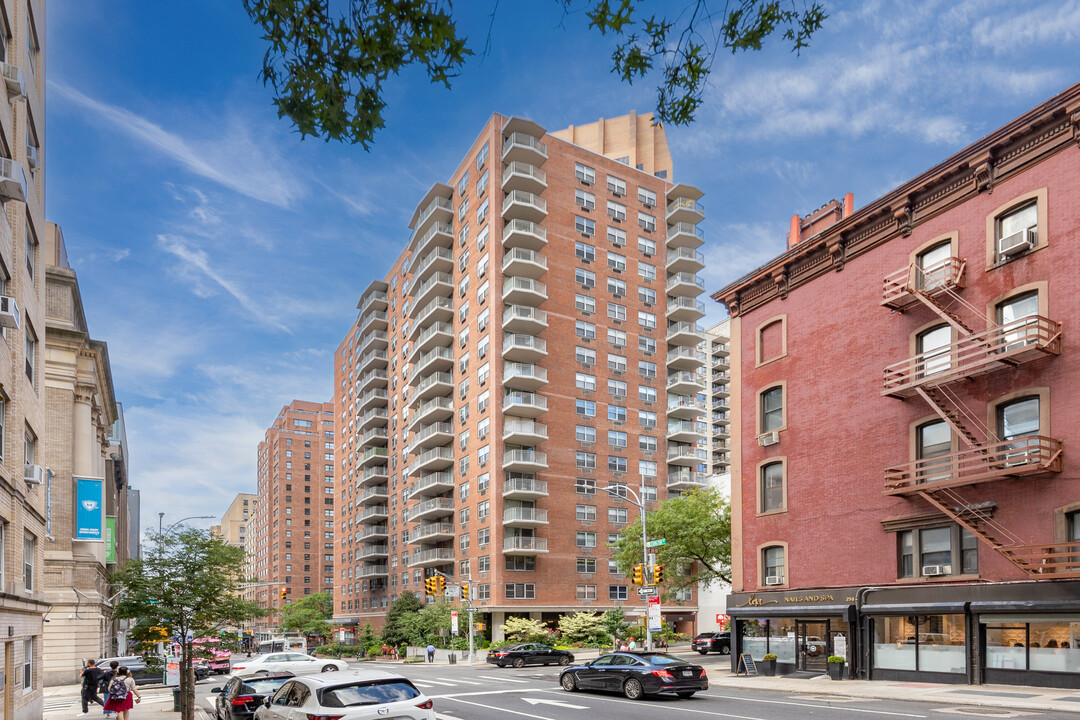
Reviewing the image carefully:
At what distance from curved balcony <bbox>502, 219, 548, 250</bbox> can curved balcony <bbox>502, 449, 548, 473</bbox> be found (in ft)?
55.8

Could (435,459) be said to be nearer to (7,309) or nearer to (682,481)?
(682,481)

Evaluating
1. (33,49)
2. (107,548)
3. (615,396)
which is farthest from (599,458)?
(33,49)

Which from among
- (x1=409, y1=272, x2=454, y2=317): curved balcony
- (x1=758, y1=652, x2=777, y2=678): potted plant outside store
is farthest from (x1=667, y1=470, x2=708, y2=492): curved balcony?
(x1=758, y1=652, x2=777, y2=678): potted plant outside store

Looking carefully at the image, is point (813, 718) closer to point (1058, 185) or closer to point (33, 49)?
point (1058, 185)

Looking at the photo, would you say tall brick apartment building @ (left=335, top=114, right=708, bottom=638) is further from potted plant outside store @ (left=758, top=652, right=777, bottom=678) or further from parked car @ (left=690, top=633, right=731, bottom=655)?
potted plant outside store @ (left=758, top=652, right=777, bottom=678)

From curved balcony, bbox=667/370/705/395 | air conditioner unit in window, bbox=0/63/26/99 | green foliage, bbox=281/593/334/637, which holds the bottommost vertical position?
green foliage, bbox=281/593/334/637

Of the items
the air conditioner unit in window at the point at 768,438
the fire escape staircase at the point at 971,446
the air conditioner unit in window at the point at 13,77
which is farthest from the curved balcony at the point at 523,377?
the air conditioner unit in window at the point at 13,77

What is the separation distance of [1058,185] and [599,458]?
50.9m

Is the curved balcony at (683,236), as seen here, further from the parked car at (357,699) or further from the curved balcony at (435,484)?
the parked car at (357,699)

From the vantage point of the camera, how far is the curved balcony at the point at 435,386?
80.6 m

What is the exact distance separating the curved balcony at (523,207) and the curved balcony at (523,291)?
528cm

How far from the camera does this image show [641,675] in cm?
2584

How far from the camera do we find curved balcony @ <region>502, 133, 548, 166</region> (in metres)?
73.5

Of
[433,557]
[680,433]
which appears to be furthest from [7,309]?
[680,433]
